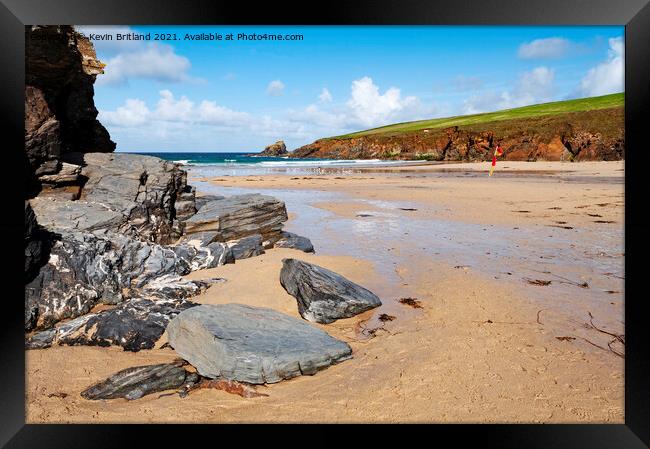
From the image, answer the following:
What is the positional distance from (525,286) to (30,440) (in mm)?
6197

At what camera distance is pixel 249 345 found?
385 cm

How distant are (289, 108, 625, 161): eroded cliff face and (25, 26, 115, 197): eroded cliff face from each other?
37.4 meters

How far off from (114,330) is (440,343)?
3.55 metres

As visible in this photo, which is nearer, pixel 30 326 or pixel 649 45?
pixel 649 45

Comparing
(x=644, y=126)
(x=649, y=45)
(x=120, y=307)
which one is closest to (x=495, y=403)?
(x=644, y=126)

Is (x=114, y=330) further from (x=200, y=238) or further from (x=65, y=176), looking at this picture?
(x=65, y=176)

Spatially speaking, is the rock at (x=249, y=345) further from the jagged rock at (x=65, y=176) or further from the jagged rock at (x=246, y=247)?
the jagged rock at (x=65, y=176)

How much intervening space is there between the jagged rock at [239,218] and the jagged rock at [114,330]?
3722 mm

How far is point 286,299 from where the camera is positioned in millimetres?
5859

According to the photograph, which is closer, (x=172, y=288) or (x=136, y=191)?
(x=172, y=288)

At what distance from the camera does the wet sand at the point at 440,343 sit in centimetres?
313

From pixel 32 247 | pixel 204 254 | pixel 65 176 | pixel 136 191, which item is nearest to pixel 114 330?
pixel 32 247
